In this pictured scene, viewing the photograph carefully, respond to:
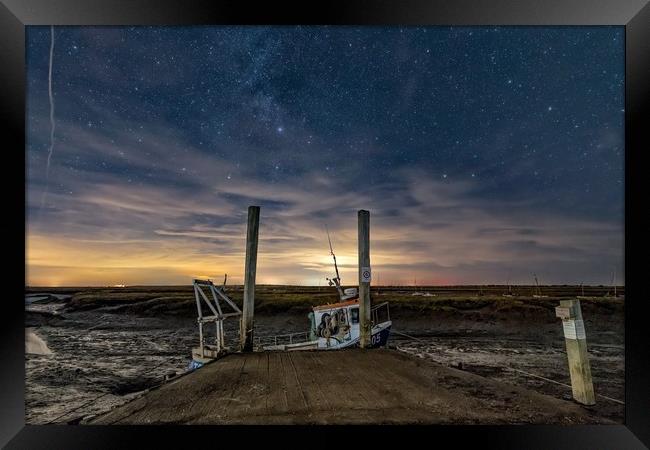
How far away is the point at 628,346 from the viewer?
10.5 feet

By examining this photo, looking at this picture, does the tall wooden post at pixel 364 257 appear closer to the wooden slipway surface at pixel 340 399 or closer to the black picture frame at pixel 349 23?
the wooden slipway surface at pixel 340 399

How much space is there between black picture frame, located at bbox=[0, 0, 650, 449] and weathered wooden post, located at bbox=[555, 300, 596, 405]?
0.32 m

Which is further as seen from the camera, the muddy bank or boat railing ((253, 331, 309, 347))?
boat railing ((253, 331, 309, 347))

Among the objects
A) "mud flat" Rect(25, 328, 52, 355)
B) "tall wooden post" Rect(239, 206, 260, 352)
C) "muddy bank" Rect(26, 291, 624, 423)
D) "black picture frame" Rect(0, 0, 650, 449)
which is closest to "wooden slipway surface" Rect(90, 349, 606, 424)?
"black picture frame" Rect(0, 0, 650, 449)

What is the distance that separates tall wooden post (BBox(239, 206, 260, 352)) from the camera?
6.18 meters

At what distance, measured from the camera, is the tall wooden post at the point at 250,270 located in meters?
6.18

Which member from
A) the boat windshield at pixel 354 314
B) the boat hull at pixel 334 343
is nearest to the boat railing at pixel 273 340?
the boat hull at pixel 334 343

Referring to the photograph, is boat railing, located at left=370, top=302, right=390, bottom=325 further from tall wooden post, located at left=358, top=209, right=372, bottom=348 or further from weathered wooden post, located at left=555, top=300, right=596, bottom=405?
weathered wooden post, located at left=555, top=300, right=596, bottom=405

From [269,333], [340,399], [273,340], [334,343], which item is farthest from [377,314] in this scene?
A: [340,399]

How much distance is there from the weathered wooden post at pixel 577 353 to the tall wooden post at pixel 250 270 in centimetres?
443

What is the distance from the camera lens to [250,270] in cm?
617

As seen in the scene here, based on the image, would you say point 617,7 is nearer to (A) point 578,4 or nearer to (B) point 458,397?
(A) point 578,4

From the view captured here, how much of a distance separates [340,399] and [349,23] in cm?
355

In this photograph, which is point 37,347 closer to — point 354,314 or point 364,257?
point 354,314
